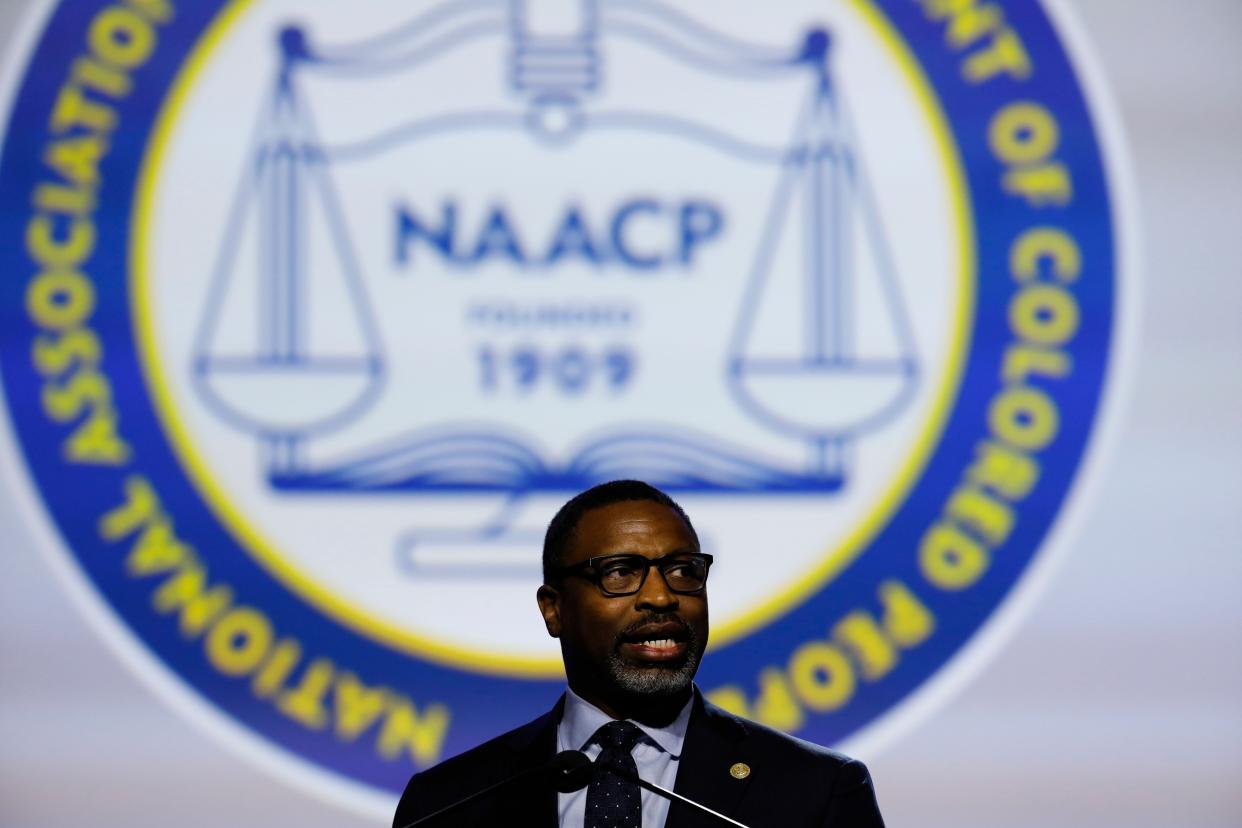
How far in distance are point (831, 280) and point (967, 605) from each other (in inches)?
26.6

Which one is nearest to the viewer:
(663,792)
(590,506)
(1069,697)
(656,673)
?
(663,792)

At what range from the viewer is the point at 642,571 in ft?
6.13

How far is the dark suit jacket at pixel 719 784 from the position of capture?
A: 6.05 ft

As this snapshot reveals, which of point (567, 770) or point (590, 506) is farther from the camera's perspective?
point (590, 506)

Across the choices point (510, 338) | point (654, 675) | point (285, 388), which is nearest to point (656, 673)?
point (654, 675)

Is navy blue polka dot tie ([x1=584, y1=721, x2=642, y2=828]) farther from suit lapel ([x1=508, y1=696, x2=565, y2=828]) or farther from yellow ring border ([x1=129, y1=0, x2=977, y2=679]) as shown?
yellow ring border ([x1=129, y1=0, x2=977, y2=679])

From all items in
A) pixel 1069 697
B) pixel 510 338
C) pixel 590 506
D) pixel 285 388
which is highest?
pixel 510 338

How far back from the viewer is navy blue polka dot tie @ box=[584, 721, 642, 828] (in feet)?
5.99

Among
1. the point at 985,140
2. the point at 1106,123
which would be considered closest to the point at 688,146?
the point at 985,140

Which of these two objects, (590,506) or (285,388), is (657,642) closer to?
(590,506)

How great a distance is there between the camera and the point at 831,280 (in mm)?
3248

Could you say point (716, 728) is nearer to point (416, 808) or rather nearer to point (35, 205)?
point (416, 808)

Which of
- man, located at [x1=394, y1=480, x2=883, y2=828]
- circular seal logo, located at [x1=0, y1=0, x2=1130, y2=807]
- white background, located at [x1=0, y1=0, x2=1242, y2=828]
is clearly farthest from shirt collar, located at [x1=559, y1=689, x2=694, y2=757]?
white background, located at [x1=0, y1=0, x2=1242, y2=828]

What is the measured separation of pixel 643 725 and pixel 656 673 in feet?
0.32
